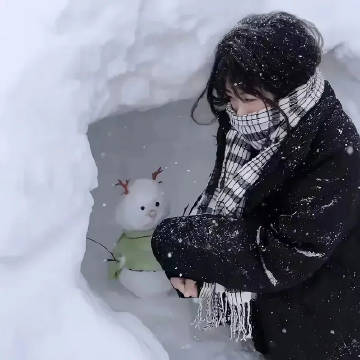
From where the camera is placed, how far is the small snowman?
1854 millimetres

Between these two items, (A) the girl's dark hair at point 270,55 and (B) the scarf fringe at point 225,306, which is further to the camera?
(B) the scarf fringe at point 225,306

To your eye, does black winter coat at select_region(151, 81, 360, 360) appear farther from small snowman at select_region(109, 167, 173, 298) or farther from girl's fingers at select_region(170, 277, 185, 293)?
small snowman at select_region(109, 167, 173, 298)

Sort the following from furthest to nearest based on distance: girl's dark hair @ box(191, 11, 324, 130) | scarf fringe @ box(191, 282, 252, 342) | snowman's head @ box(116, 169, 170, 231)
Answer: snowman's head @ box(116, 169, 170, 231), scarf fringe @ box(191, 282, 252, 342), girl's dark hair @ box(191, 11, 324, 130)

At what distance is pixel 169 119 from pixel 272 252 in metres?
0.93

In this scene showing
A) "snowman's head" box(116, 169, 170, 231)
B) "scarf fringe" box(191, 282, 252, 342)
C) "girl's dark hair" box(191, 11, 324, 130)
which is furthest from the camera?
"snowman's head" box(116, 169, 170, 231)

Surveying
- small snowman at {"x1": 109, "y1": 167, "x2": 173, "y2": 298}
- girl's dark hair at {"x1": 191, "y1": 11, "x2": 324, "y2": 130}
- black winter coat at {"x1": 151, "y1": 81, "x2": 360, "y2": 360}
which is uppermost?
girl's dark hair at {"x1": 191, "y1": 11, "x2": 324, "y2": 130}

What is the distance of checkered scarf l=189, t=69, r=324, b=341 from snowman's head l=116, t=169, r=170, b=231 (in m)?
0.25

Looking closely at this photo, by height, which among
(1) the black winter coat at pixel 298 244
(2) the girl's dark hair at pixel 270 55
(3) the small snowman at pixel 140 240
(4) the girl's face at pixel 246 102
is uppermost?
(2) the girl's dark hair at pixel 270 55

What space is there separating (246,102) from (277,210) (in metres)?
0.26

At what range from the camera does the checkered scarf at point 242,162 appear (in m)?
1.24

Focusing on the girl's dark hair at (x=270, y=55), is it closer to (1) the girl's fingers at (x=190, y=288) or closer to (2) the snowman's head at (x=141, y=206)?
(1) the girl's fingers at (x=190, y=288)

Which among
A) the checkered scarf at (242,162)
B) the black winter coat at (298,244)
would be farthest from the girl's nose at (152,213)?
the black winter coat at (298,244)

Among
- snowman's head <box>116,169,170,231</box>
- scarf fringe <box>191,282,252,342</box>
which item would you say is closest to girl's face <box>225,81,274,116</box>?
scarf fringe <box>191,282,252,342</box>

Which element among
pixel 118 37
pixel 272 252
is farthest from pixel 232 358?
pixel 118 37
